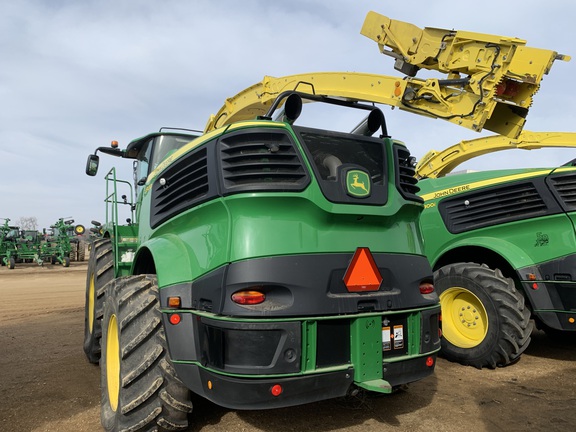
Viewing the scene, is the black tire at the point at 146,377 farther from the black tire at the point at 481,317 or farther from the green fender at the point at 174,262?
the black tire at the point at 481,317

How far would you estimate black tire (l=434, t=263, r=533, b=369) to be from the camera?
15.3ft

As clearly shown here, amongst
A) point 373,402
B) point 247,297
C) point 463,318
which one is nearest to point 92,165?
point 247,297

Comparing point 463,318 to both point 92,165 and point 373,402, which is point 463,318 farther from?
point 92,165

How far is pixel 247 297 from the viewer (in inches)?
99.6

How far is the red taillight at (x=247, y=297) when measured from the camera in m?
2.52

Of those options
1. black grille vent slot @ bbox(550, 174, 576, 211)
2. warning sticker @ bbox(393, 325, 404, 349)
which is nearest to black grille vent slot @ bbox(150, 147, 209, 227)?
warning sticker @ bbox(393, 325, 404, 349)

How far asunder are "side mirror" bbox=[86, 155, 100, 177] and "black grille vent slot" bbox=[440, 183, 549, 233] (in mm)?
4320

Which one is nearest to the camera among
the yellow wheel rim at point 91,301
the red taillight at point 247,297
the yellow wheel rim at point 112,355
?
the red taillight at point 247,297

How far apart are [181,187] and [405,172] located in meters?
1.64

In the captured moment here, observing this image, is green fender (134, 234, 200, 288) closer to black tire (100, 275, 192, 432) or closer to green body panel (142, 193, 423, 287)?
green body panel (142, 193, 423, 287)

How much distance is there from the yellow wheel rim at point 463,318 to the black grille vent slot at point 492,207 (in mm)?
832

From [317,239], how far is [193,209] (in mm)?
849

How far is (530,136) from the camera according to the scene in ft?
25.7

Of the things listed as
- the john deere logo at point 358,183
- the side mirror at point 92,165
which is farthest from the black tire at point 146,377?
the side mirror at point 92,165
